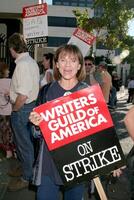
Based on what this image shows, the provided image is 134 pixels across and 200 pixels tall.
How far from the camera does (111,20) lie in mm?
37344

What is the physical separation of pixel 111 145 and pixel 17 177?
3.38 metres

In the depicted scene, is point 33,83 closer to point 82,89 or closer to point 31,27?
point 82,89

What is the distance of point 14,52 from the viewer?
6543mm

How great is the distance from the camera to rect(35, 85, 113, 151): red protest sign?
3.91 metres

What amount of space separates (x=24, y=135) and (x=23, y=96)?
56 cm

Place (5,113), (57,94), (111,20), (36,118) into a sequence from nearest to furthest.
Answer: (36,118), (57,94), (5,113), (111,20)

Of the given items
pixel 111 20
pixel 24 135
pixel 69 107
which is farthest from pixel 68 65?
pixel 111 20

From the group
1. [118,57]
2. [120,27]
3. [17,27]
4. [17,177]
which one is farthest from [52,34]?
[17,177]

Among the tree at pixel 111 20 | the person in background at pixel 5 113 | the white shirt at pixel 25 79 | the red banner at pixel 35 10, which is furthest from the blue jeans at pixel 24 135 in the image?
the tree at pixel 111 20

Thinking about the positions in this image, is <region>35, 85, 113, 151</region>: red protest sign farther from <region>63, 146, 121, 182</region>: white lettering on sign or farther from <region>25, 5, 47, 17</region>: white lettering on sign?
<region>25, 5, 47, 17</region>: white lettering on sign

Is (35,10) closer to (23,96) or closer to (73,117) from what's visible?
(23,96)

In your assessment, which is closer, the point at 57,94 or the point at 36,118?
the point at 36,118

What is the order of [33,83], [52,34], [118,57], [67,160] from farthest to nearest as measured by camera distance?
[52,34]
[118,57]
[33,83]
[67,160]

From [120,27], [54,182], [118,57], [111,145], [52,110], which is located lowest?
[118,57]
